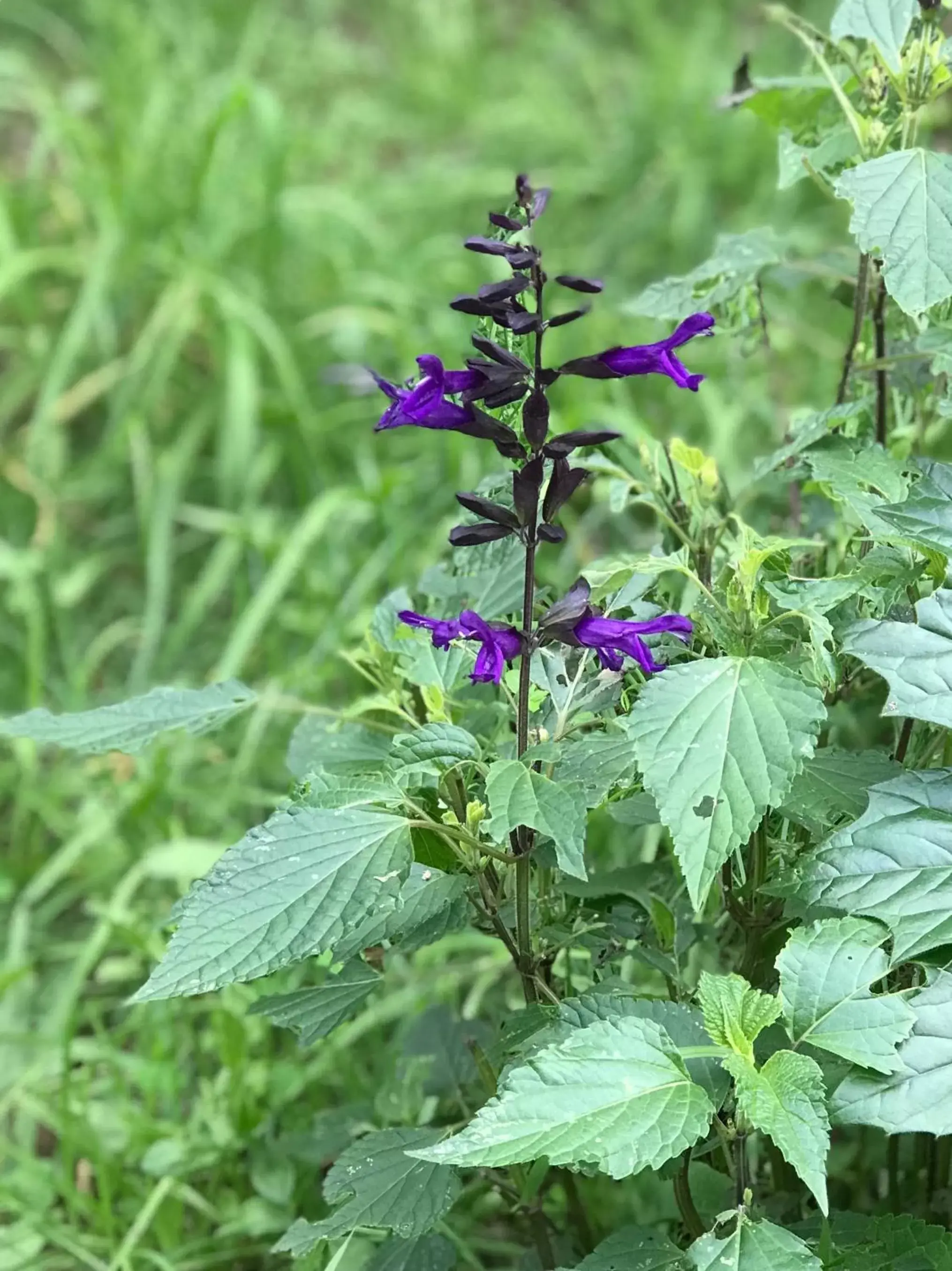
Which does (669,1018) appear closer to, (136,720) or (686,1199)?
(686,1199)

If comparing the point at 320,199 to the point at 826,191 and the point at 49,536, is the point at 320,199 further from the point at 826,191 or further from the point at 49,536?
the point at 826,191

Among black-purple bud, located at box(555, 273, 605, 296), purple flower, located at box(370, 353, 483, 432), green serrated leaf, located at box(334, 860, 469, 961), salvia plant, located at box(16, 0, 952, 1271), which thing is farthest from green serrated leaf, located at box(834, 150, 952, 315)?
green serrated leaf, located at box(334, 860, 469, 961)

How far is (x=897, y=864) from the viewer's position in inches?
31.8

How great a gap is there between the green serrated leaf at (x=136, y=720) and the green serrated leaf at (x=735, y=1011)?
18.2 inches

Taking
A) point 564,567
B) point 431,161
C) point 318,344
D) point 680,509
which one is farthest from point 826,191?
point 431,161

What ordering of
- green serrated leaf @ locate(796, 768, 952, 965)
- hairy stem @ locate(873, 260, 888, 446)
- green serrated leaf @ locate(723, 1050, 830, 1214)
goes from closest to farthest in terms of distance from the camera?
green serrated leaf @ locate(723, 1050, 830, 1214) → green serrated leaf @ locate(796, 768, 952, 965) → hairy stem @ locate(873, 260, 888, 446)

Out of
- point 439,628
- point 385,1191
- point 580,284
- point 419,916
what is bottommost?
point 385,1191

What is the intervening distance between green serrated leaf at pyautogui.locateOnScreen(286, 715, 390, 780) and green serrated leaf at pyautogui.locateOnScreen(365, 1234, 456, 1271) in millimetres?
408

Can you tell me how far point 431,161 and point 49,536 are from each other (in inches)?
70.5

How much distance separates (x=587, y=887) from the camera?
0.99 meters

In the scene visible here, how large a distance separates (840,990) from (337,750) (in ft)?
1.54

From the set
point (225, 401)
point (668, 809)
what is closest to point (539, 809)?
point (668, 809)

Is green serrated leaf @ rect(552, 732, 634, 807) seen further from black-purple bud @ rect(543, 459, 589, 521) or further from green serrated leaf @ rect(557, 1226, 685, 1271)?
green serrated leaf @ rect(557, 1226, 685, 1271)

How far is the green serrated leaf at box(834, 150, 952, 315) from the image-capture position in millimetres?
893
